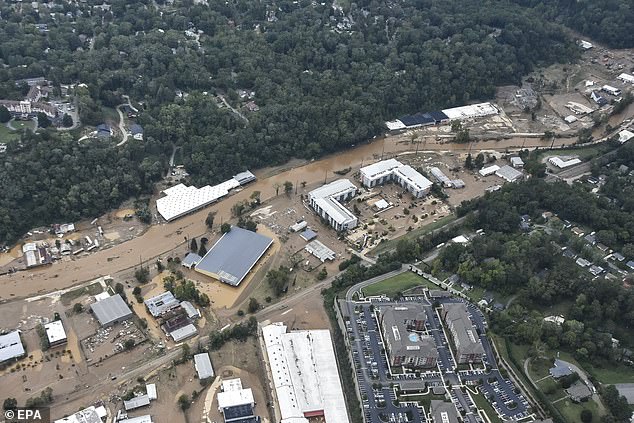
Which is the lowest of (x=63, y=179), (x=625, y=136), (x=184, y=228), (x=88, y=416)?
(x=184, y=228)

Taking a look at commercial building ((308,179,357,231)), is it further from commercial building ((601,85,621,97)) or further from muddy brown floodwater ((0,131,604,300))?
commercial building ((601,85,621,97))

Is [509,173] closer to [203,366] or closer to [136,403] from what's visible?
[203,366]

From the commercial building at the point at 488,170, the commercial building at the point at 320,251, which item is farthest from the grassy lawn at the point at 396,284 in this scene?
the commercial building at the point at 488,170

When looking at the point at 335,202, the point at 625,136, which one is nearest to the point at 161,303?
the point at 335,202

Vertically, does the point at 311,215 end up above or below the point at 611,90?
below

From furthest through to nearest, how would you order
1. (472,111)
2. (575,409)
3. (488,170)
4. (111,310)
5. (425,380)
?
1. (472,111)
2. (488,170)
3. (111,310)
4. (425,380)
5. (575,409)

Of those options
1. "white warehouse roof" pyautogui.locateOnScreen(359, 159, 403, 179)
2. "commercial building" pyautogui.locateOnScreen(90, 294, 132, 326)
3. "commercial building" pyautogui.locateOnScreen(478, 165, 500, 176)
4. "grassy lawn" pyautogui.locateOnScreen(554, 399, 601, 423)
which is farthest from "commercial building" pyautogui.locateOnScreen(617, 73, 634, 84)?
"commercial building" pyautogui.locateOnScreen(90, 294, 132, 326)

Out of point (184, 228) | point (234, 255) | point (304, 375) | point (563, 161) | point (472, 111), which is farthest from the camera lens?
point (472, 111)
